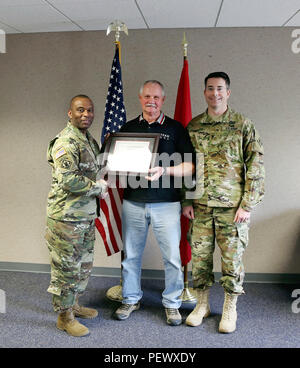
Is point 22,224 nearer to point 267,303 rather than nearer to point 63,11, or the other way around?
point 63,11

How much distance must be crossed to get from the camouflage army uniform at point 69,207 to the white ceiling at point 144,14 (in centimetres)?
100

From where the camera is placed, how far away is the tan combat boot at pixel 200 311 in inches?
85.0

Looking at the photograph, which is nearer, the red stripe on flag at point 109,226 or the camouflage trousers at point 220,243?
the camouflage trousers at point 220,243

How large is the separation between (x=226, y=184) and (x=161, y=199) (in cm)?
42

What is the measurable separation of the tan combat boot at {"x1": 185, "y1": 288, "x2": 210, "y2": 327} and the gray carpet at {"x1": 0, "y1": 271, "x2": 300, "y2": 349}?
0.04 meters

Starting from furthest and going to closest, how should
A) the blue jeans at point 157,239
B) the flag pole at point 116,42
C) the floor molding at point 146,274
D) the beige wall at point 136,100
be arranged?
the floor molding at point 146,274
the beige wall at point 136,100
the flag pole at point 116,42
the blue jeans at point 157,239

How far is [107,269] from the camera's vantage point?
302cm

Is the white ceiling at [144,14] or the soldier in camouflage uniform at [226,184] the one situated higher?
the white ceiling at [144,14]

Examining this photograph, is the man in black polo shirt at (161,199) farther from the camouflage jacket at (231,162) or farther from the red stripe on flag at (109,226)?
the red stripe on flag at (109,226)

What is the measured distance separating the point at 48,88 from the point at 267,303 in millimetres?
2541

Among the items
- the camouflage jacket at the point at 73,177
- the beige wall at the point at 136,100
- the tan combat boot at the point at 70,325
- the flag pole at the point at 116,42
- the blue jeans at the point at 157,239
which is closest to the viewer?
the camouflage jacket at the point at 73,177

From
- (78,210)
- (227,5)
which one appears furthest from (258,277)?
(227,5)

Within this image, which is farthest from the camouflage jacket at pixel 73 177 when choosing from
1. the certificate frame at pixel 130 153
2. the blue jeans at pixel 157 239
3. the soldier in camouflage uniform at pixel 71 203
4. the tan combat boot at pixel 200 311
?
the tan combat boot at pixel 200 311

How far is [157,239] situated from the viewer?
221 cm
